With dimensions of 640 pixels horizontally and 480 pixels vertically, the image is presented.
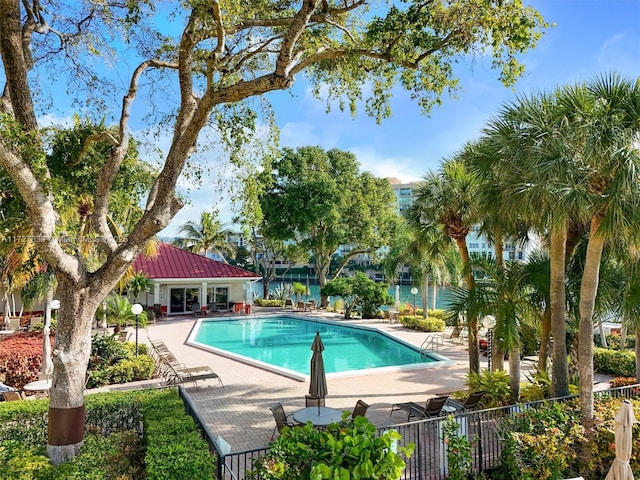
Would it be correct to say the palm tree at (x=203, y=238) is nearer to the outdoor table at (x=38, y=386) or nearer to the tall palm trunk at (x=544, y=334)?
the outdoor table at (x=38, y=386)

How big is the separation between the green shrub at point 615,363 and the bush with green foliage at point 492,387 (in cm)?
655

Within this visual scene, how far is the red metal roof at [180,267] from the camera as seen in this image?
29997 mm

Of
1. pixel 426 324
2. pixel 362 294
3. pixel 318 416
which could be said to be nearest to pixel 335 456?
pixel 318 416

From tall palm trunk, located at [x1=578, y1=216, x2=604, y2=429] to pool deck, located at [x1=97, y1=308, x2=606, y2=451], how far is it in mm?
4062

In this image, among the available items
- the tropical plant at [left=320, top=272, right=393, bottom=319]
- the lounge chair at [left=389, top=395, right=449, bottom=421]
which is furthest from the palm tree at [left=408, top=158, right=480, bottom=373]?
the tropical plant at [left=320, top=272, right=393, bottom=319]

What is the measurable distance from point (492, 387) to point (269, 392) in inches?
251

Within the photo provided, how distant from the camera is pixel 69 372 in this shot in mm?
6660

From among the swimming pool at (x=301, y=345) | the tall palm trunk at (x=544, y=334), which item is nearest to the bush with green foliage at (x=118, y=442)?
the swimming pool at (x=301, y=345)

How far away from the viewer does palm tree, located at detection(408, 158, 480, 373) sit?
12289mm

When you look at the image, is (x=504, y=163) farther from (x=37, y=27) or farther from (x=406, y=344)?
(x=406, y=344)

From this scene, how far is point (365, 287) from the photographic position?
30.0 meters

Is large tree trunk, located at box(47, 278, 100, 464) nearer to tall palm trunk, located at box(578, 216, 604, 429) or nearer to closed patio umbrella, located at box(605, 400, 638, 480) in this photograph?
closed patio umbrella, located at box(605, 400, 638, 480)

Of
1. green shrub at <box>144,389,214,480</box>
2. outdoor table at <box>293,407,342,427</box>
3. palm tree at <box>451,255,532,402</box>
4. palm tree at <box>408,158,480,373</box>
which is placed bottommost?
outdoor table at <box>293,407,342,427</box>

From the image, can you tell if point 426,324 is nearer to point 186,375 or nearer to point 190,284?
point 186,375
